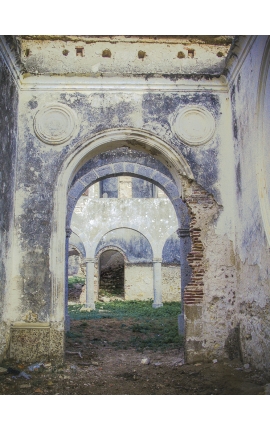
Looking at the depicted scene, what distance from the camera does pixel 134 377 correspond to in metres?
5.86

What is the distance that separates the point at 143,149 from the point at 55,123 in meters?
1.54

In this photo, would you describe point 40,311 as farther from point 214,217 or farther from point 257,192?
point 257,192

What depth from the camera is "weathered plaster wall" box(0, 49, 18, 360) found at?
5870mm

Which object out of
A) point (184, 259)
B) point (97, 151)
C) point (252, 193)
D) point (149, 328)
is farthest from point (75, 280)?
point (252, 193)

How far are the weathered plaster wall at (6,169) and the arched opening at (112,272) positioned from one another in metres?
17.3

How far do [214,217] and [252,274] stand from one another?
4.02 feet

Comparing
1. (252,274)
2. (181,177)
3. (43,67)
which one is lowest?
(252,274)

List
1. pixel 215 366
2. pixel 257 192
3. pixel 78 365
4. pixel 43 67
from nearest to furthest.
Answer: pixel 257 192
pixel 215 366
pixel 78 365
pixel 43 67

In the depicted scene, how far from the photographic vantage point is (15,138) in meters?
6.51

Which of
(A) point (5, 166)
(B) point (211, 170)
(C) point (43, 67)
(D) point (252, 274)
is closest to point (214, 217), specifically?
(B) point (211, 170)

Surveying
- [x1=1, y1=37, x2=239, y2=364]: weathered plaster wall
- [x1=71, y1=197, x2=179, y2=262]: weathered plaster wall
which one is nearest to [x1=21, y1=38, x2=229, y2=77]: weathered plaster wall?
[x1=1, y1=37, x2=239, y2=364]: weathered plaster wall

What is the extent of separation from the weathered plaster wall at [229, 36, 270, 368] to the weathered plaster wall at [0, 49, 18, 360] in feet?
11.3

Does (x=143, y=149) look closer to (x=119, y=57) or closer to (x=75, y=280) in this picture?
(x=119, y=57)

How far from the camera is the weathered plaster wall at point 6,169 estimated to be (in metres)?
5.87
